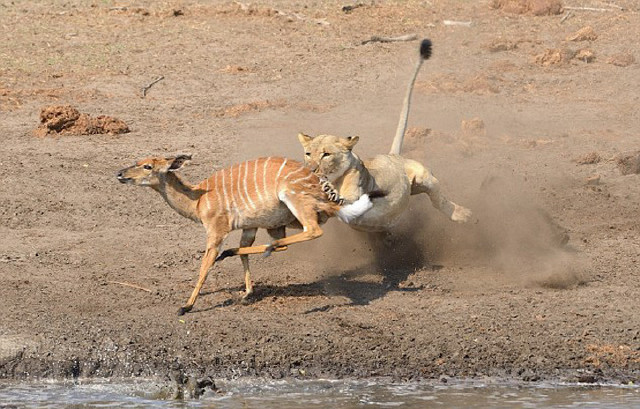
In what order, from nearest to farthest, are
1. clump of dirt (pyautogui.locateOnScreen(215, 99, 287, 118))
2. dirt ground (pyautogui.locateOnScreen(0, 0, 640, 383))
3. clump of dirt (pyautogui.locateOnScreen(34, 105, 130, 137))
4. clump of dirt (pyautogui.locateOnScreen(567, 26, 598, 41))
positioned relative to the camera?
dirt ground (pyautogui.locateOnScreen(0, 0, 640, 383)) < clump of dirt (pyautogui.locateOnScreen(34, 105, 130, 137)) < clump of dirt (pyautogui.locateOnScreen(215, 99, 287, 118)) < clump of dirt (pyautogui.locateOnScreen(567, 26, 598, 41))

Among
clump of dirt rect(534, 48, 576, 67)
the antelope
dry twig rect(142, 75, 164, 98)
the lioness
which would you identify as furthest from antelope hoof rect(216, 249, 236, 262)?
clump of dirt rect(534, 48, 576, 67)

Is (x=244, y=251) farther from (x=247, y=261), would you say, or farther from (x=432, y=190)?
(x=432, y=190)

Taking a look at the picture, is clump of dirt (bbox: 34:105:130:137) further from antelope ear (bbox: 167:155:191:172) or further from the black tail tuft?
antelope ear (bbox: 167:155:191:172)

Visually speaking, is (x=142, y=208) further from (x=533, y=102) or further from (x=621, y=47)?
(x=621, y=47)

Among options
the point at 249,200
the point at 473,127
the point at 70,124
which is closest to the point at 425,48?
the point at 249,200

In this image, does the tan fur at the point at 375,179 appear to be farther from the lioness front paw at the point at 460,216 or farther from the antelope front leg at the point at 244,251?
the antelope front leg at the point at 244,251

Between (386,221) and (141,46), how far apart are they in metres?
7.33

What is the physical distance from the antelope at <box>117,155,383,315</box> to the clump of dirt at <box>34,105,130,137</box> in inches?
170

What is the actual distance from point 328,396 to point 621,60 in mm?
9593

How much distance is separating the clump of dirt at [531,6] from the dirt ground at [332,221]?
0.08m

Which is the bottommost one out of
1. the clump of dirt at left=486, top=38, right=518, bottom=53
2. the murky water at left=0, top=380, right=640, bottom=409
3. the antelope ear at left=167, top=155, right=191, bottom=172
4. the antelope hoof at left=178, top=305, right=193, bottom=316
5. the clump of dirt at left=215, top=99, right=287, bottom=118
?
the murky water at left=0, top=380, right=640, bottom=409

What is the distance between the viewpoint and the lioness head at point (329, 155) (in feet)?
32.1

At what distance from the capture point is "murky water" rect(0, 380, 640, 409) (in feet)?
27.3

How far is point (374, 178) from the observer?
33.4ft
